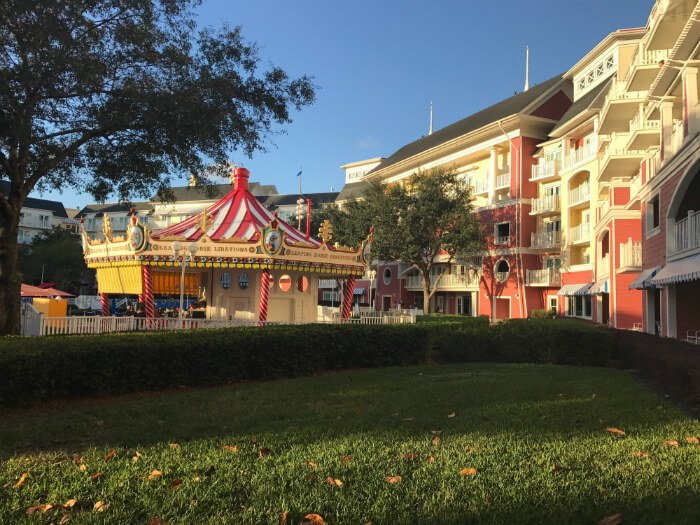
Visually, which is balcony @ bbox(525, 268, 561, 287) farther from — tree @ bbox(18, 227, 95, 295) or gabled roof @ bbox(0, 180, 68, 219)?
gabled roof @ bbox(0, 180, 68, 219)

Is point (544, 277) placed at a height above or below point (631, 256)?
below

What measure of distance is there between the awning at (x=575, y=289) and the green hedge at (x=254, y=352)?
62.5 feet

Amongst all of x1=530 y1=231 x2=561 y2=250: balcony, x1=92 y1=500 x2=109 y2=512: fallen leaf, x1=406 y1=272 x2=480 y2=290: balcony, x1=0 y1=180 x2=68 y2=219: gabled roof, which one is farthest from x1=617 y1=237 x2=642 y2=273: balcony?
x1=0 y1=180 x2=68 y2=219: gabled roof

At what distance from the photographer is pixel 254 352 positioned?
11039 mm

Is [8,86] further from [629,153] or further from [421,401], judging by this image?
[629,153]

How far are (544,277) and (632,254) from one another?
13908 millimetres

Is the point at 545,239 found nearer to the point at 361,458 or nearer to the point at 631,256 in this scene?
the point at 631,256

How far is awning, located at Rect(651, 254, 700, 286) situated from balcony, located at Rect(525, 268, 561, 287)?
1921 cm

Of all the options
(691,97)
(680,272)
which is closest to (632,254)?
(680,272)

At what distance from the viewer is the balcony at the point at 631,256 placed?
2378 centimetres

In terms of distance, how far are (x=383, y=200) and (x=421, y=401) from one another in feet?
107

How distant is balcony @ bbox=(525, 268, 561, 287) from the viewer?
37.0 m

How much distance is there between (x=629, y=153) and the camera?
2427 centimetres

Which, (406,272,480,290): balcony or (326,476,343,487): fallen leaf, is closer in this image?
(326,476,343,487): fallen leaf
